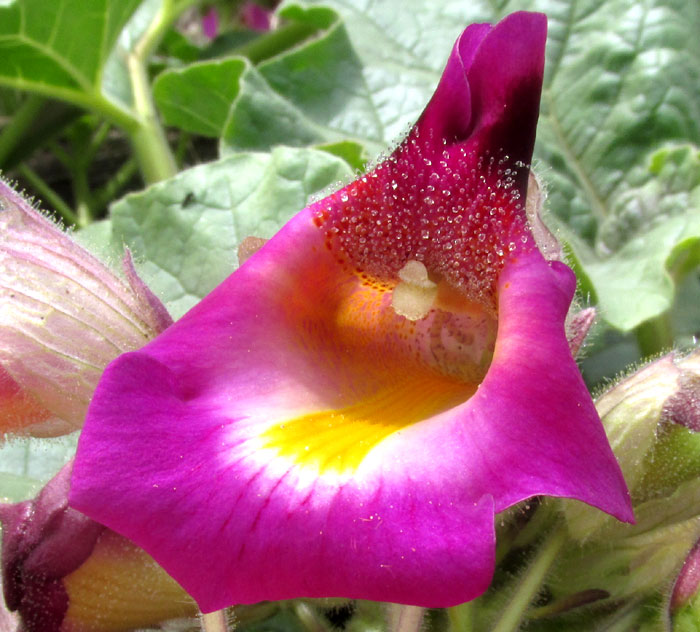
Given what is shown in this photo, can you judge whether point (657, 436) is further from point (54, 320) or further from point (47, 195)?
point (47, 195)

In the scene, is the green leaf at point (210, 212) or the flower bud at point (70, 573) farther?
the green leaf at point (210, 212)

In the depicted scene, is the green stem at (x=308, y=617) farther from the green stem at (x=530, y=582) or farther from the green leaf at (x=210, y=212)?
the green leaf at (x=210, y=212)

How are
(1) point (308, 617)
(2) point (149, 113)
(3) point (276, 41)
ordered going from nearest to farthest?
(1) point (308, 617) → (2) point (149, 113) → (3) point (276, 41)

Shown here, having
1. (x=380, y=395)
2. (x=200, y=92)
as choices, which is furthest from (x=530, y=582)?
(x=200, y=92)

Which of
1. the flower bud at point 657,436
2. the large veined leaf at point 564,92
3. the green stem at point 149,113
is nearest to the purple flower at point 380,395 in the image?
the flower bud at point 657,436

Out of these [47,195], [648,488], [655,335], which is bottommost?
[47,195]

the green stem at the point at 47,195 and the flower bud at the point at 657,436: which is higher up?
the flower bud at the point at 657,436

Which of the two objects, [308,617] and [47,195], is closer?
[308,617]

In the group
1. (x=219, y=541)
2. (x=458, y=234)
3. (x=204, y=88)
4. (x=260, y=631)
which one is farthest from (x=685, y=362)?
(x=204, y=88)
